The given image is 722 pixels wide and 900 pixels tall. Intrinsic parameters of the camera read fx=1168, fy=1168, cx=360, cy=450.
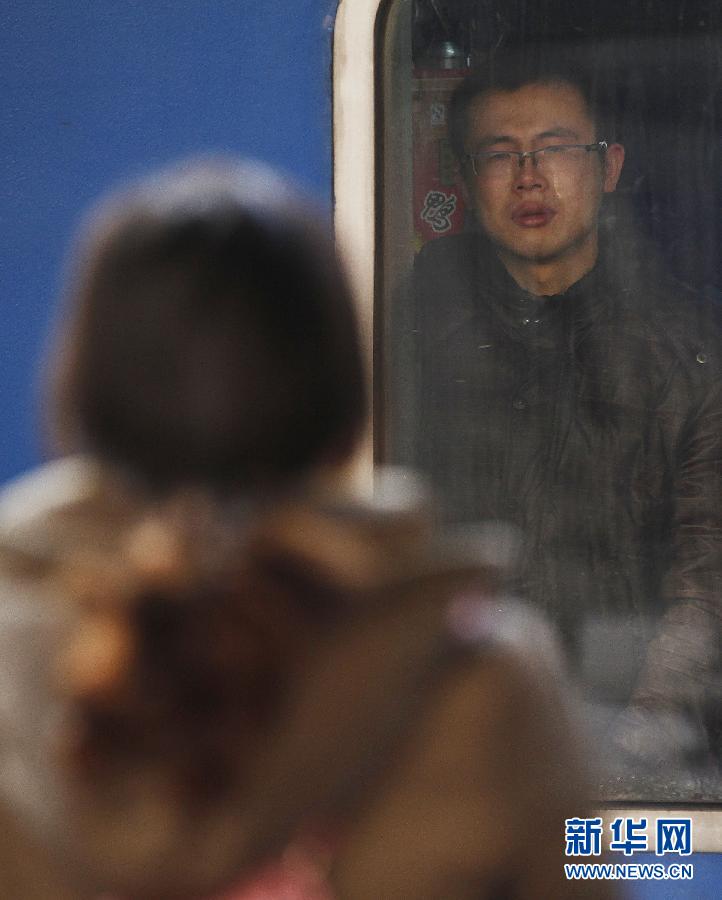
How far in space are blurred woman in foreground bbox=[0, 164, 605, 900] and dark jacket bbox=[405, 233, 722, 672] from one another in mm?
1675

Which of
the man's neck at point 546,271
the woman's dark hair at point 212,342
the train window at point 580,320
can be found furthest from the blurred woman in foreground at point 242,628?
the man's neck at point 546,271

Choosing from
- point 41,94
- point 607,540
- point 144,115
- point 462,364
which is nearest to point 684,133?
point 462,364

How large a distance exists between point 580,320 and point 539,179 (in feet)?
1.12

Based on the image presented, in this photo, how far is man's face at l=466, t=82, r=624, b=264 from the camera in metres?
2.63

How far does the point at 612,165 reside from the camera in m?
2.62

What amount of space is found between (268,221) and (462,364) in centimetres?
174

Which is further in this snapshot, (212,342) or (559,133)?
(559,133)

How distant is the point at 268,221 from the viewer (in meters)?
0.91

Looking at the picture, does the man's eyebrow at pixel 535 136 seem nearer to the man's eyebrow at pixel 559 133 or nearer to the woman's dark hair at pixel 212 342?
the man's eyebrow at pixel 559 133

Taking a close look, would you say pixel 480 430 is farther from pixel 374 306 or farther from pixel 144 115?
pixel 144 115

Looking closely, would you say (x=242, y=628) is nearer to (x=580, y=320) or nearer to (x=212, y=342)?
(x=212, y=342)

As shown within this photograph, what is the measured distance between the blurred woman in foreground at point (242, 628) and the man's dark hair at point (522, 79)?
1.80 metres

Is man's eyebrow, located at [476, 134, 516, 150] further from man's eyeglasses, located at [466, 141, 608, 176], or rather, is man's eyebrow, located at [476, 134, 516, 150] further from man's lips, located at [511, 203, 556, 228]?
man's lips, located at [511, 203, 556, 228]

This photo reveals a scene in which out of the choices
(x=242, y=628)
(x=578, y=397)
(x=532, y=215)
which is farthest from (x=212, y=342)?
(x=532, y=215)
